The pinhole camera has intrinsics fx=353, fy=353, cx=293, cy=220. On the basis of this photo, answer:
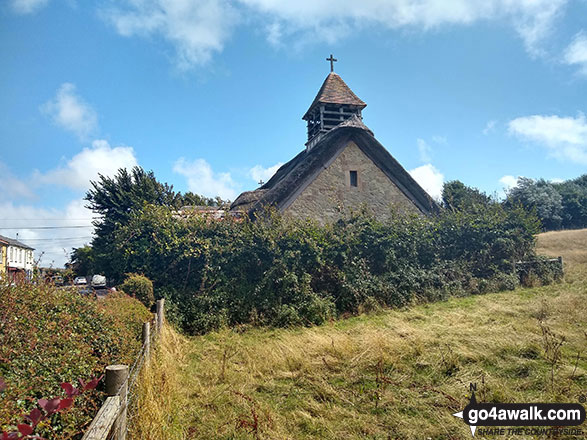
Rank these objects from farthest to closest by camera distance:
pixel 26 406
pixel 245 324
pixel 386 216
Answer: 1. pixel 386 216
2. pixel 245 324
3. pixel 26 406

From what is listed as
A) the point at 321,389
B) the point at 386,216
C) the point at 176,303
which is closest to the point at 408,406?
the point at 321,389

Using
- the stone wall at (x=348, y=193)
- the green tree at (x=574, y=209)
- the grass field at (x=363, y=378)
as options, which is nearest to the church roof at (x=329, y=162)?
the stone wall at (x=348, y=193)

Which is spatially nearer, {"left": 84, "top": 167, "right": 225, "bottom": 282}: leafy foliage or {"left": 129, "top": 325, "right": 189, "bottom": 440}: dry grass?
{"left": 129, "top": 325, "right": 189, "bottom": 440}: dry grass

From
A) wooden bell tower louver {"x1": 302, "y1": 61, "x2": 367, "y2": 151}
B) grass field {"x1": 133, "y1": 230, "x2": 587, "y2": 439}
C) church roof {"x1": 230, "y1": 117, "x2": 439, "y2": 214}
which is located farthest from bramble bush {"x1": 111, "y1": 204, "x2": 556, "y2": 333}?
wooden bell tower louver {"x1": 302, "y1": 61, "x2": 367, "y2": 151}

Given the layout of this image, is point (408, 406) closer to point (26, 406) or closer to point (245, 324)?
point (26, 406)

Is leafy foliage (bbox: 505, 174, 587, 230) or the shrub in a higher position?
leafy foliage (bbox: 505, 174, 587, 230)

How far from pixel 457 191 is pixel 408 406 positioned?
1770 inches

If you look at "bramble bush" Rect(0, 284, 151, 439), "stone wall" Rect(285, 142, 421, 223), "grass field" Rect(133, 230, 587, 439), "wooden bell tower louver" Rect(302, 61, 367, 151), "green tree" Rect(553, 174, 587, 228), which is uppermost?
"wooden bell tower louver" Rect(302, 61, 367, 151)

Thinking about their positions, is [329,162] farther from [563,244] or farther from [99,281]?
[563,244]

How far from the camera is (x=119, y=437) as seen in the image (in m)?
3.06

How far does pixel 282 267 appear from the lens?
36.4 feet

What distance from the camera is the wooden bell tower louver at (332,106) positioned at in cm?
1945

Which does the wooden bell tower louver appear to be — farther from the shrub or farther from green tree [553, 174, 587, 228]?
green tree [553, 174, 587, 228]

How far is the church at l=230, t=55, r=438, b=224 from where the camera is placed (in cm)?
1461
